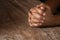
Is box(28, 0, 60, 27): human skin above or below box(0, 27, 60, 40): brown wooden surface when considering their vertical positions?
above

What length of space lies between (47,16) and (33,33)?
13 centimetres

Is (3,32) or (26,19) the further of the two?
(26,19)

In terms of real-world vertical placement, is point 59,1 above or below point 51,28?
above

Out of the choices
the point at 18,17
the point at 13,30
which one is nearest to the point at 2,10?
the point at 18,17

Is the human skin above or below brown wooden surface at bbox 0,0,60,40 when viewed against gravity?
above

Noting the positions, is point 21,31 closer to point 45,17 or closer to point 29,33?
point 29,33

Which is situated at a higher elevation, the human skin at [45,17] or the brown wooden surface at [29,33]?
the human skin at [45,17]

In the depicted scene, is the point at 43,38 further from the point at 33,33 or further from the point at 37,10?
the point at 37,10

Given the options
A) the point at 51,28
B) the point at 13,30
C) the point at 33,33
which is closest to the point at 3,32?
the point at 13,30

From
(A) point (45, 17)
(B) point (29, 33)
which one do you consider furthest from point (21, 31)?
(A) point (45, 17)

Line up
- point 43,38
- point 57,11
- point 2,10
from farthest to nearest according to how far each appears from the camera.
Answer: point 2,10 < point 57,11 < point 43,38

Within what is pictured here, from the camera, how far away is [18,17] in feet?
3.23

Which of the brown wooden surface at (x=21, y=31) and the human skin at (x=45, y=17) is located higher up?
the human skin at (x=45, y=17)

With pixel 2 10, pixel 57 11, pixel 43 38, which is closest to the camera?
pixel 43 38
